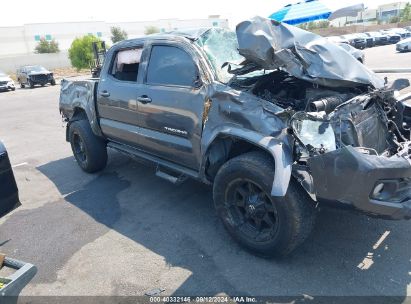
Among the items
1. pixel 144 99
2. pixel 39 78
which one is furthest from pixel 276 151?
pixel 39 78

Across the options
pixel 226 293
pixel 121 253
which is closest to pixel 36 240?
pixel 121 253

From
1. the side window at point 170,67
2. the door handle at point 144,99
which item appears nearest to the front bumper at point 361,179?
the side window at point 170,67

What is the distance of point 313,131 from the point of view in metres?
3.00

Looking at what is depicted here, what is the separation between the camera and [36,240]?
3.98 meters

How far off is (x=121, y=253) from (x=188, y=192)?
1409 mm

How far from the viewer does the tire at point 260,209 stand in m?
2.96

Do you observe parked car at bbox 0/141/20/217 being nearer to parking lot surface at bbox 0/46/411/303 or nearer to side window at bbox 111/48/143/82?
parking lot surface at bbox 0/46/411/303

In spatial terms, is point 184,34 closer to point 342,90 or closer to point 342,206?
point 342,90

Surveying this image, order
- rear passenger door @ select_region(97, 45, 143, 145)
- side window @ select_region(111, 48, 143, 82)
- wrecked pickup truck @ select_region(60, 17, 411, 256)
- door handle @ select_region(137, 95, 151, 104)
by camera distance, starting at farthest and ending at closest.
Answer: side window @ select_region(111, 48, 143, 82) < rear passenger door @ select_region(97, 45, 143, 145) < door handle @ select_region(137, 95, 151, 104) < wrecked pickup truck @ select_region(60, 17, 411, 256)

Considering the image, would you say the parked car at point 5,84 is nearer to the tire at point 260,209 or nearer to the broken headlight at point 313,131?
the tire at point 260,209

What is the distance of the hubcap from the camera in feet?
10.5

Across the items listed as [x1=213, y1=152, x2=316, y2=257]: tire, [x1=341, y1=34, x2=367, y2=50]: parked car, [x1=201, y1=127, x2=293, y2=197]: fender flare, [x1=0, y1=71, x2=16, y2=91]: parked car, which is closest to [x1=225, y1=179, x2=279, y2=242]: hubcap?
[x1=213, y1=152, x2=316, y2=257]: tire

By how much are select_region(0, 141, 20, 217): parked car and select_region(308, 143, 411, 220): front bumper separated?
2523 millimetres

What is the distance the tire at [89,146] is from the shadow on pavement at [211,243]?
0.53 m
